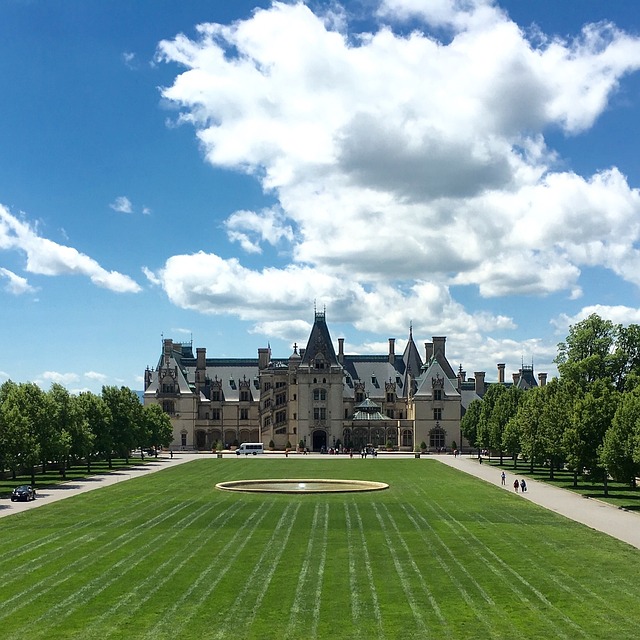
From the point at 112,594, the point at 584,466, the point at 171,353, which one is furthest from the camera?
the point at 171,353

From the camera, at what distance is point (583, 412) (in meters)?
62.2

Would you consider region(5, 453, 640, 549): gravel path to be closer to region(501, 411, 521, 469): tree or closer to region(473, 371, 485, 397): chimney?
region(501, 411, 521, 469): tree

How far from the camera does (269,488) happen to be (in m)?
63.1

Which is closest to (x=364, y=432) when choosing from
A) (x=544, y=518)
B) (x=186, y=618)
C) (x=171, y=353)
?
(x=171, y=353)

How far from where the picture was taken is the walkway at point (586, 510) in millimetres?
41763

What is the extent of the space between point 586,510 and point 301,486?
2329cm

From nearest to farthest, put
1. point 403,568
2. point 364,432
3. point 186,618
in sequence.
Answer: point 186,618
point 403,568
point 364,432

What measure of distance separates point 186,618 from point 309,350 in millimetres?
115397

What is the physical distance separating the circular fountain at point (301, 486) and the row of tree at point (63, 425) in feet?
48.3

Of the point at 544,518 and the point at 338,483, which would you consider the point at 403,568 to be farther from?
the point at 338,483

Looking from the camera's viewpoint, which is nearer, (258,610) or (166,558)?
(258,610)

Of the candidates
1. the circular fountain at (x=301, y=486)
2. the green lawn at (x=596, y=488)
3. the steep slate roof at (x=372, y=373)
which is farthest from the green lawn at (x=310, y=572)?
the steep slate roof at (x=372, y=373)

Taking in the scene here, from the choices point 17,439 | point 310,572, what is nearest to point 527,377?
point 17,439

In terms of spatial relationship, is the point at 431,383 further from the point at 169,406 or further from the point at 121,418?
the point at 121,418
